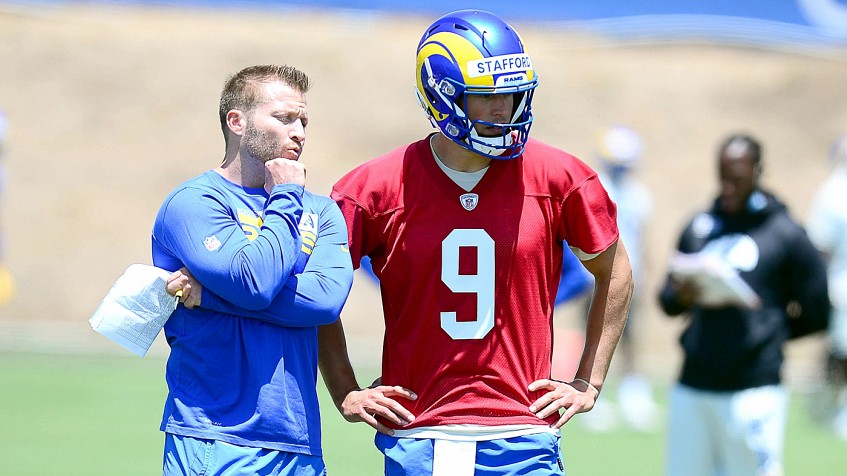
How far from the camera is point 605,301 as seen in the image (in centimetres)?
511

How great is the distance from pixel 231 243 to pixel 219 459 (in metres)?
0.73

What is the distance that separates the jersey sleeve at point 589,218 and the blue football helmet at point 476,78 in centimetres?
30

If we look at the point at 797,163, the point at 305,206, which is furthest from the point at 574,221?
the point at 797,163

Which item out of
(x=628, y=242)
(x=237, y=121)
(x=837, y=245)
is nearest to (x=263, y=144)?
(x=237, y=121)

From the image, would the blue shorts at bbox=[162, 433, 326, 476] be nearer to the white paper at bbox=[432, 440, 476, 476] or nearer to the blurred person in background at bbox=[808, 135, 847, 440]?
the white paper at bbox=[432, 440, 476, 476]

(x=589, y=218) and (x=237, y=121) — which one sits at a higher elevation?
(x=237, y=121)

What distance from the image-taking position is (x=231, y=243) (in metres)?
4.50

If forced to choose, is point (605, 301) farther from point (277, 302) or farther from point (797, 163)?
point (797, 163)

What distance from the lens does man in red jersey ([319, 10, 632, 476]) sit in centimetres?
477

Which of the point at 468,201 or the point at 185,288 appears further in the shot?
the point at 468,201

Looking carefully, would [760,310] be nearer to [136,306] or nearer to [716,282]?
[716,282]

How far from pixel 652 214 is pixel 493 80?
60.2 ft

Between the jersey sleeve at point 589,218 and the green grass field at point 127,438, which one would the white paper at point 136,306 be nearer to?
the jersey sleeve at point 589,218

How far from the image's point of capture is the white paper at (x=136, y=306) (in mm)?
4504
